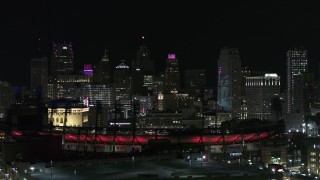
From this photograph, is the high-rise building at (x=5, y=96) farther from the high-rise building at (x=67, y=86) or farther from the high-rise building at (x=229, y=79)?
the high-rise building at (x=229, y=79)

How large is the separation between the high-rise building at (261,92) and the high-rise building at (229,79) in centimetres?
216

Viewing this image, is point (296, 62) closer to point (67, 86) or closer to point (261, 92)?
point (261, 92)

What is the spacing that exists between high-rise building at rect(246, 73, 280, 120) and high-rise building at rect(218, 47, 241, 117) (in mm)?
2163

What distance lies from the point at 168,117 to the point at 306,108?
21865mm

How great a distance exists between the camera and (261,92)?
88.4 m

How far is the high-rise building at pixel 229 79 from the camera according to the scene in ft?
297

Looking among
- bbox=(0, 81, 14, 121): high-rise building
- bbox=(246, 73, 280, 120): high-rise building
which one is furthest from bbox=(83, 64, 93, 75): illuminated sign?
bbox=(246, 73, 280, 120): high-rise building

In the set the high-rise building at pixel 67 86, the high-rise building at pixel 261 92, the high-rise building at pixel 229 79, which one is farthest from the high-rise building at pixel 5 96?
the high-rise building at pixel 261 92

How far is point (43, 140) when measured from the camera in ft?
82.5

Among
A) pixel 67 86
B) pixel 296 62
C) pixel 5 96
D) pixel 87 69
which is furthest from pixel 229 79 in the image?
pixel 5 96

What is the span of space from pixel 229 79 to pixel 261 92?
666 cm

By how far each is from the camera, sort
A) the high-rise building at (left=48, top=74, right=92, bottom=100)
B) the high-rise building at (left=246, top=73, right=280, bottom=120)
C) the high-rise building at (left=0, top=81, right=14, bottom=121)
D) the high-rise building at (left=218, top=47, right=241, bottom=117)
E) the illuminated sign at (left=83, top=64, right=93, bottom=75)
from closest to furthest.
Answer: the high-rise building at (left=0, top=81, right=14, bottom=121) < the high-rise building at (left=246, top=73, right=280, bottom=120) < the high-rise building at (left=218, top=47, right=241, bottom=117) < the high-rise building at (left=48, top=74, right=92, bottom=100) < the illuminated sign at (left=83, top=64, right=93, bottom=75)

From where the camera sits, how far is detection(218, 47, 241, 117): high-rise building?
9050cm

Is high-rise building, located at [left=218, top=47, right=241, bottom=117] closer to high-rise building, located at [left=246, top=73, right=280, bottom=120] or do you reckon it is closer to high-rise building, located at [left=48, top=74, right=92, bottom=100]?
high-rise building, located at [left=246, top=73, right=280, bottom=120]
